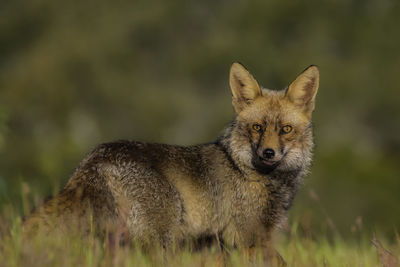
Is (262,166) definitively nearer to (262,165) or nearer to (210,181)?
(262,165)

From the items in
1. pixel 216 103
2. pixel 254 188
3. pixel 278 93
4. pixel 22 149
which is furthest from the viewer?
pixel 216 103

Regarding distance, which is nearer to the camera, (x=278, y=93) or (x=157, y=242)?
(x=157, y=242)

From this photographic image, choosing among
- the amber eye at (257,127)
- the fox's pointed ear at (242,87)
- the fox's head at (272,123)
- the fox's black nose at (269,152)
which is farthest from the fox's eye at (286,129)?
the fox's pointed ear at (242,87)

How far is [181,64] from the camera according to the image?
49.8m

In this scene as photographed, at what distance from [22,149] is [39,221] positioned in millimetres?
27303

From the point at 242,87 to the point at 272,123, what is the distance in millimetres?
633

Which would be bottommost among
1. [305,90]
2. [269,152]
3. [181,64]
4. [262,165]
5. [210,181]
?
[181,64]

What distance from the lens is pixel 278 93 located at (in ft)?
22.2

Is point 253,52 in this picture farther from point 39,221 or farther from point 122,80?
point 39,221

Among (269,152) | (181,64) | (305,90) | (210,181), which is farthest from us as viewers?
(181,64)

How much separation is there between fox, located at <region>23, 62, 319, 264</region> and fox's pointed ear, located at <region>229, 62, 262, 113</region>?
11 mm

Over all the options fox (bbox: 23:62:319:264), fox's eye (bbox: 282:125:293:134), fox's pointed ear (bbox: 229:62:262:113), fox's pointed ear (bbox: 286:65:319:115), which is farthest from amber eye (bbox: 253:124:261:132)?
fox's pointed ear (bbox: 286:65:319:115)

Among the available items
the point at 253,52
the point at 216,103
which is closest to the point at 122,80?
the point at 216,103

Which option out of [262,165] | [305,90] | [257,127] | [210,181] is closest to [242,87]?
[257,127]
